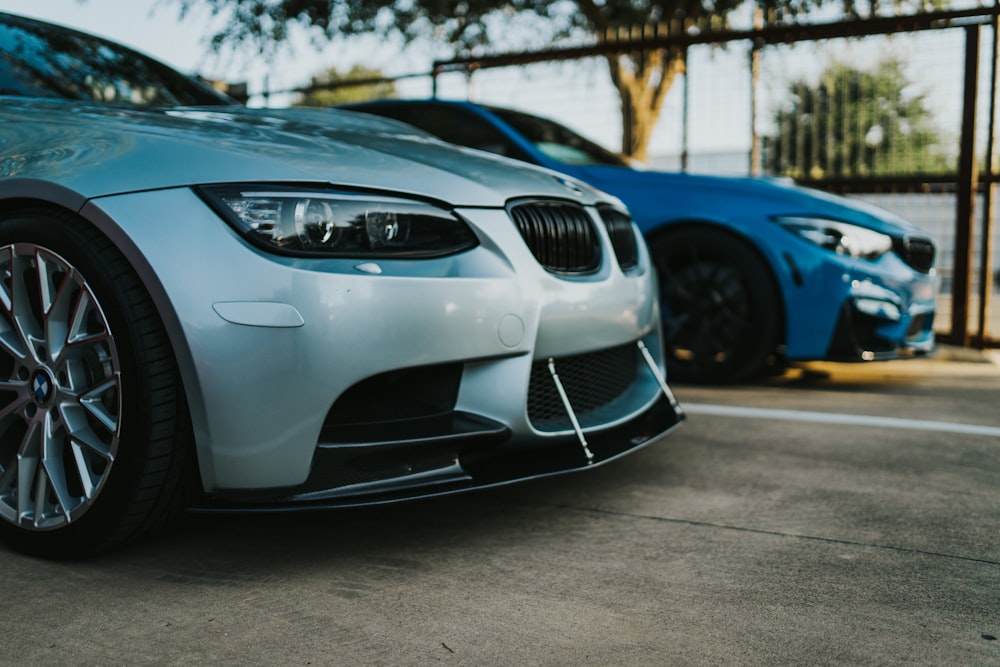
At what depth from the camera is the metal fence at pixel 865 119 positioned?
6.88 meters

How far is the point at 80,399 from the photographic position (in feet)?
7.92

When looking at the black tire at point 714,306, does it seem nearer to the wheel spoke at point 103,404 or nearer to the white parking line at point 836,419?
the white parking line at point 836,419

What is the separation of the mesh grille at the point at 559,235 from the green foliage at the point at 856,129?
16.5ft

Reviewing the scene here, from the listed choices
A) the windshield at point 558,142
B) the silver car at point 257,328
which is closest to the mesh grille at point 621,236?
the silver car at point 257,328

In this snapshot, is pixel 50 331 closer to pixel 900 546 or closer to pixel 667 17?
pixel 900 546

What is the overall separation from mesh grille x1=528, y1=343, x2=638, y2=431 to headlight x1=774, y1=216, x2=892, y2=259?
2.11 metres

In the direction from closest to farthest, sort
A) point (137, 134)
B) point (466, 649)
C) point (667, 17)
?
point (466, 649)
point (137, 134)
point (667, 17)

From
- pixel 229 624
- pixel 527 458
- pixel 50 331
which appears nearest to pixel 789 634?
pixel 527 458

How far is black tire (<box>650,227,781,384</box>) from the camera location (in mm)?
5027

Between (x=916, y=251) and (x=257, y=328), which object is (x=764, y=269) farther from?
(x=257, y=328)

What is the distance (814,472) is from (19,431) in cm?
245

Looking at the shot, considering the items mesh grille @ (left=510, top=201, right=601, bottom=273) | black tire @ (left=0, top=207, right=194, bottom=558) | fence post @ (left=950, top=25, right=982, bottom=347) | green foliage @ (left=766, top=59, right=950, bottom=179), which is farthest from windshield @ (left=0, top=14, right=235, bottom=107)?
fence post @ (left=950, top=25, right=982, bottom=347)

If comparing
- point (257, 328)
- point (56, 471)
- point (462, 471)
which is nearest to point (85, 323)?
point (56, 471)

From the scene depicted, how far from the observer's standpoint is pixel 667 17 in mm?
15438
